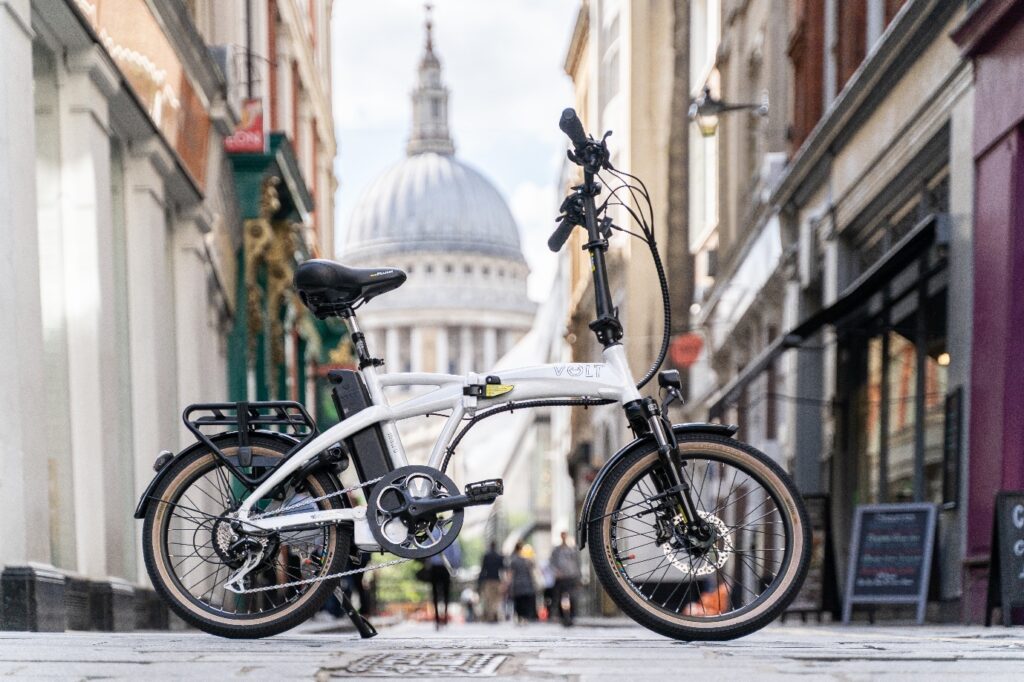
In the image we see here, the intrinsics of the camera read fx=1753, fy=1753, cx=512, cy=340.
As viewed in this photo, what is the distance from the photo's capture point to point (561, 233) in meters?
6.30

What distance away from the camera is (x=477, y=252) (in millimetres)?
158500

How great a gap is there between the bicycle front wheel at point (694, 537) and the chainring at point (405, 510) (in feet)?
1.67

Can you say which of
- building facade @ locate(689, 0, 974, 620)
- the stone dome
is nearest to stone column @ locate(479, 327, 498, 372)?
the stone dome

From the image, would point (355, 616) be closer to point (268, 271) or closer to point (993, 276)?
point (993, 276)

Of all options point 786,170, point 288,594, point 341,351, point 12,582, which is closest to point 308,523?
point 288,594

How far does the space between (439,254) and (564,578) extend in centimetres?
13301

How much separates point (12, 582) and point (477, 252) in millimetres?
150897

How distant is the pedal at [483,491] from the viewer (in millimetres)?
5803

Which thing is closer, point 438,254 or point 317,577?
point 317,577

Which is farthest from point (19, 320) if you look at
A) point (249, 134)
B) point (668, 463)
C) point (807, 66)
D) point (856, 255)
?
point (807, 66)

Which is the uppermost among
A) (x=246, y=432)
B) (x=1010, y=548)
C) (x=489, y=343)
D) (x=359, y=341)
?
(x=359, y=341)

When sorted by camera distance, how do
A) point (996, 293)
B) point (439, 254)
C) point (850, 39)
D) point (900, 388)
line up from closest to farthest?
point (996, 293)
point (900, 388)
point (850, 39)
point (439, 254)

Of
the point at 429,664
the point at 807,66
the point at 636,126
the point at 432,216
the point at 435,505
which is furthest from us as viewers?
the point at 432,216

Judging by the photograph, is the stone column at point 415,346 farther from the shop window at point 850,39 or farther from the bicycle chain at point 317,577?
the bicycle chain at point 317,577
